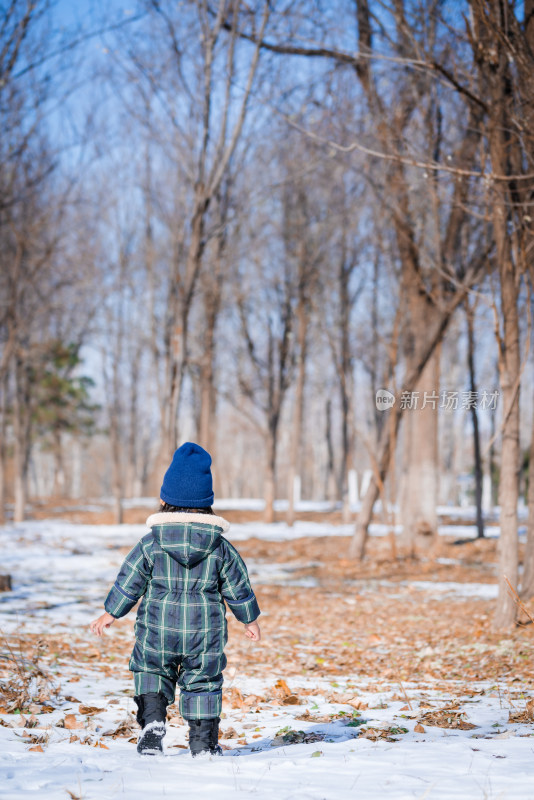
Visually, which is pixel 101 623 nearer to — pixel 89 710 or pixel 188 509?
pixel 188 509

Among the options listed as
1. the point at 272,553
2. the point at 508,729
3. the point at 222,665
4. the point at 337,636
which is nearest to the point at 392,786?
the point at 222,665

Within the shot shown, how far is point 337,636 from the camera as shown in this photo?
744 centimetres

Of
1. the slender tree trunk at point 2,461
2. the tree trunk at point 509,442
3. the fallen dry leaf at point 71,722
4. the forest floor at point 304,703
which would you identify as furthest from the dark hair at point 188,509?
the slender tree trunk at point 2,461

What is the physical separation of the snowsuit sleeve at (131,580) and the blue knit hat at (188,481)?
0.24 m

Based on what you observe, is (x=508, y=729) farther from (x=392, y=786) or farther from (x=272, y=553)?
(x=272, y=553)

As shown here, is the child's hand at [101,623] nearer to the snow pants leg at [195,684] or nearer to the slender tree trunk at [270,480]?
the snow pants leg at [195,684]

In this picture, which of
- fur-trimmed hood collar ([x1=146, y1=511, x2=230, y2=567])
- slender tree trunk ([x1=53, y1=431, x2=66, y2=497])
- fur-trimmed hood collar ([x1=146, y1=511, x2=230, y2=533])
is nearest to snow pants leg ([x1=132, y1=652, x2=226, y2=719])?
fur-trimmed hood collar ([x1=146, y1=511, x2=230, y2=567])

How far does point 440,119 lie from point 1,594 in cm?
897

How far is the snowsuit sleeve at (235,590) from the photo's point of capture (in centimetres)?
346

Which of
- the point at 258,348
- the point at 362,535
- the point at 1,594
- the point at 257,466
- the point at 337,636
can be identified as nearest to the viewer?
the point at 337,636

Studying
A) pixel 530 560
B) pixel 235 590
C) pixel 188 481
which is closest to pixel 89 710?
pixel 235 590

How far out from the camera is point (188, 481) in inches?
138

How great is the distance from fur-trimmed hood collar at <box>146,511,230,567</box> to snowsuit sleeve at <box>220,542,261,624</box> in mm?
115

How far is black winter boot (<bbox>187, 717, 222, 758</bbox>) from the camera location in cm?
331
